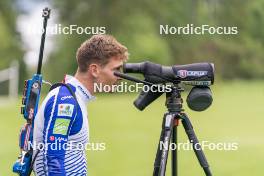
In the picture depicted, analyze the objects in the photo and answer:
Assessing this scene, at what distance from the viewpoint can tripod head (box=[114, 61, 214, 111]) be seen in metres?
3.50

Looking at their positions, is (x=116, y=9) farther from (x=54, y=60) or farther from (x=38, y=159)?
(x=38, y=159)

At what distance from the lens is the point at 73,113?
343cm

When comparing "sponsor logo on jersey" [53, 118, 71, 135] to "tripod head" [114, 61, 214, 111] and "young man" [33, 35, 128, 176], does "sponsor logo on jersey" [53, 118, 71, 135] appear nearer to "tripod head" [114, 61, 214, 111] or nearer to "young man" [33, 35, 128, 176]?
"young man" [33, 35, 128, 176]

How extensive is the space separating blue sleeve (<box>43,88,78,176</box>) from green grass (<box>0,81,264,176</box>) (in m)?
3.38

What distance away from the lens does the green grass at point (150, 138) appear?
Result: 9.14m

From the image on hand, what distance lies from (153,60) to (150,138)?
2484 cm

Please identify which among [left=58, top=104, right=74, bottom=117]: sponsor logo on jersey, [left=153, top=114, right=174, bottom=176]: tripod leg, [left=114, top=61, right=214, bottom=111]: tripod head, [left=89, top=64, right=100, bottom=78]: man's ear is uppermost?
[left=89, top=64, right=100, bottom=78]: man's ear

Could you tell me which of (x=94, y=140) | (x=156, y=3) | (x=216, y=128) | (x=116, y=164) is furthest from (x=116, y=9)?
(x=116, y=164)

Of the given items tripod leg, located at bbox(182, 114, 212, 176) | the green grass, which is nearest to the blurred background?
the green grass

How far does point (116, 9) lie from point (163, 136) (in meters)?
36.9

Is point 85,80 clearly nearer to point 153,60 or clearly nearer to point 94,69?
point 94,69

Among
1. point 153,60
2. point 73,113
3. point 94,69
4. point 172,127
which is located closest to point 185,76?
point 172,127

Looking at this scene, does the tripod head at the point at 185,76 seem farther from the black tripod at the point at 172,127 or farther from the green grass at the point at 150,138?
the green grass at the point at 150,138

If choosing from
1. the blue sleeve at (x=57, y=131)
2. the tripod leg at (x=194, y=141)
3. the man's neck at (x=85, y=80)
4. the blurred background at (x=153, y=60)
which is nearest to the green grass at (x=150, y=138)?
the blurred background at (x=153, y=60)
